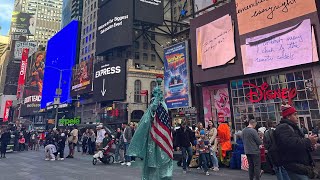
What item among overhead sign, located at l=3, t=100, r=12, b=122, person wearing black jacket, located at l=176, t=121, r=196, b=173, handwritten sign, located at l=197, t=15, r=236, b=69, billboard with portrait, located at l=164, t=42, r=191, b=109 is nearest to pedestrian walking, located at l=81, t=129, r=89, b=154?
person wearing black jacket, located at l=176, t=121, r=196, b=173

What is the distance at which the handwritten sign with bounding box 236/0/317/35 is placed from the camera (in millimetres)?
19828

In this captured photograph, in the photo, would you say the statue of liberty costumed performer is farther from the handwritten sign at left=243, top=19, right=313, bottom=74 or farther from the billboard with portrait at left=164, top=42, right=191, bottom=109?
the billboard with portrait at left=164, top=42, right=191, bottom=109

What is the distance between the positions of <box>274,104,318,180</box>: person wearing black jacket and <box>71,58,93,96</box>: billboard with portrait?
5878 cm

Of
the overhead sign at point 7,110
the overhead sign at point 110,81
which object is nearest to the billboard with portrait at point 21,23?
the overhead sign at point 7,110

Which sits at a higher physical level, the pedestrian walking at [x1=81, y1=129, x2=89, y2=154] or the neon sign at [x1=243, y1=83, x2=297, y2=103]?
the neon sign at [x1=243, y1=83, x2=297, y2=103]

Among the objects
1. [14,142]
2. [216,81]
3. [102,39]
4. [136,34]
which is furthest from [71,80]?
[216,81]

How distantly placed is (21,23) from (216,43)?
5358 inches

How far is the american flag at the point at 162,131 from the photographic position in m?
5.20

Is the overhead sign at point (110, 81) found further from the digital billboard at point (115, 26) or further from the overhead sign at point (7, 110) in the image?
the overhead sign at point (7, 110)

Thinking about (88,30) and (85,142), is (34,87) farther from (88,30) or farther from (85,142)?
(85,142)

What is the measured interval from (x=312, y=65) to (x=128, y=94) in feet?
121

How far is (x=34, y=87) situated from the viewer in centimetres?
9088

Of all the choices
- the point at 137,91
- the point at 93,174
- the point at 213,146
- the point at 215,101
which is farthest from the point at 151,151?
the point at 137,91

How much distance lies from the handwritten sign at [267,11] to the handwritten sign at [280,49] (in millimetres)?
935
